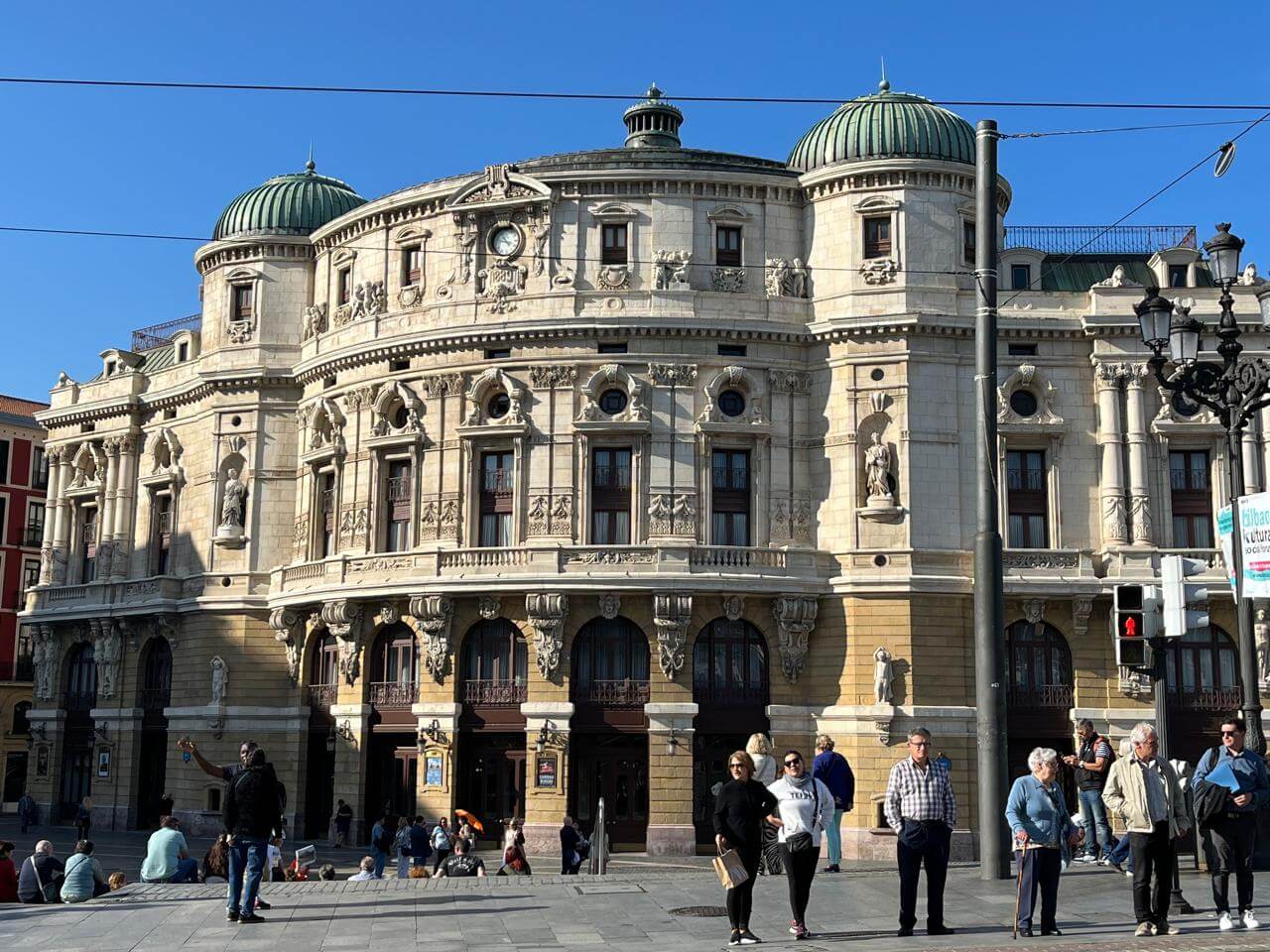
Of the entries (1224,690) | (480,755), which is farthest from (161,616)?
(1224,690)

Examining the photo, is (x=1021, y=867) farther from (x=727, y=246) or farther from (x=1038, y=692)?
(x=727, y=246)

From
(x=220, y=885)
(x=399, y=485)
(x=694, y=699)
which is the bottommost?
(x=220, y=885)

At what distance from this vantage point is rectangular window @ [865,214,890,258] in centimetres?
4312

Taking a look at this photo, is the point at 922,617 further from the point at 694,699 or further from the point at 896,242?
the point at 896,242

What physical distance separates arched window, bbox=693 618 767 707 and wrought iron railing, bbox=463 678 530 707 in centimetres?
501

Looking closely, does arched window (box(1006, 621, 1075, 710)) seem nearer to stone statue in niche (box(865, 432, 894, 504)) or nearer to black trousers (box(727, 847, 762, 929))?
stone statue in niche (box(865, 432, 894, 504))

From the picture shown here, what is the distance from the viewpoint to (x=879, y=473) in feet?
135

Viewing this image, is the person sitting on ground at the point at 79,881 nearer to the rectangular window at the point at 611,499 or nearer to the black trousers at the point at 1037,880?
the black trousers at the point at 1037,880

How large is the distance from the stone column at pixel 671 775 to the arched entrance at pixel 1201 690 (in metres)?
13.6

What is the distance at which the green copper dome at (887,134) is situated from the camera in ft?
143

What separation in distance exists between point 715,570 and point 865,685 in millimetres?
5231

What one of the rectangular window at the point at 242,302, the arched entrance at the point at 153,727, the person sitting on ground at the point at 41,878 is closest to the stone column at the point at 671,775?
the person sitting on ground at the point at 41,878

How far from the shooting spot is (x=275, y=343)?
166ft

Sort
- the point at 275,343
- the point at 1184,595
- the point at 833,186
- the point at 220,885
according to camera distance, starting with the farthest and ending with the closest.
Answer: the point at 275,343 → the point at 833,186 → the point at 220,885 → the point at 1184,595
